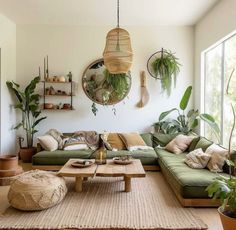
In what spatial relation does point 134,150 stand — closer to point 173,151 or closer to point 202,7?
point 173,151

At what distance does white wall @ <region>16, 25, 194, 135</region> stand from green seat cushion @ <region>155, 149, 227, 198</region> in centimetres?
196

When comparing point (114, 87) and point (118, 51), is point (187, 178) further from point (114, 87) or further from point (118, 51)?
point (114, 87)

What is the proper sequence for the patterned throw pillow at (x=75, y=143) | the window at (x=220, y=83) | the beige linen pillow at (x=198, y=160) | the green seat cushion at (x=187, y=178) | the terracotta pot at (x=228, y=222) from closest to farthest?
the terracotta pot at (x=228, y=222)
the green seat cushion at (x=187, y=178)
the beige linen pillow at (x=198, y=160)
the window at (x=220, y=83)
the patterned throw pillow at (x=75, y=143)

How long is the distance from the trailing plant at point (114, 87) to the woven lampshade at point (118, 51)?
2.02 meters

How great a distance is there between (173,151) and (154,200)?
1.76 metres

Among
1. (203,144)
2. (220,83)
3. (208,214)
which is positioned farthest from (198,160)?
(220,83)

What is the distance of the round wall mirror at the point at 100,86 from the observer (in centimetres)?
620

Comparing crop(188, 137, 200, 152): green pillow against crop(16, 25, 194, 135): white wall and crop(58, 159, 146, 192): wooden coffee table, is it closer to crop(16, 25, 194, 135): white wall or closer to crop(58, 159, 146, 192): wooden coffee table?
crop(16, 25, 194, 135): white wall

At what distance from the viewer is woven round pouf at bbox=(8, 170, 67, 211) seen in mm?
3248

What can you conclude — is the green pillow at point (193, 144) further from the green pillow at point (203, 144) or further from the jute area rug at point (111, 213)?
the jute area rug at point (111, 213)

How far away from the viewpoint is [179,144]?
5402mm

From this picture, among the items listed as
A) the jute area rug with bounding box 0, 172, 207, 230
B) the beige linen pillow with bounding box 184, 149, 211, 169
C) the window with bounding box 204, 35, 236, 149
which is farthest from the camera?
the window with bounding box 204, 35, 236, 149

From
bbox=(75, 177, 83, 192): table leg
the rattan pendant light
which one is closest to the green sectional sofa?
bbox=(75, 177, 83, 192): table leg

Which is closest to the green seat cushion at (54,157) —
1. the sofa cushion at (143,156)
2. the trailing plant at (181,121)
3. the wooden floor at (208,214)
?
the sofa cushion at (143,156)
